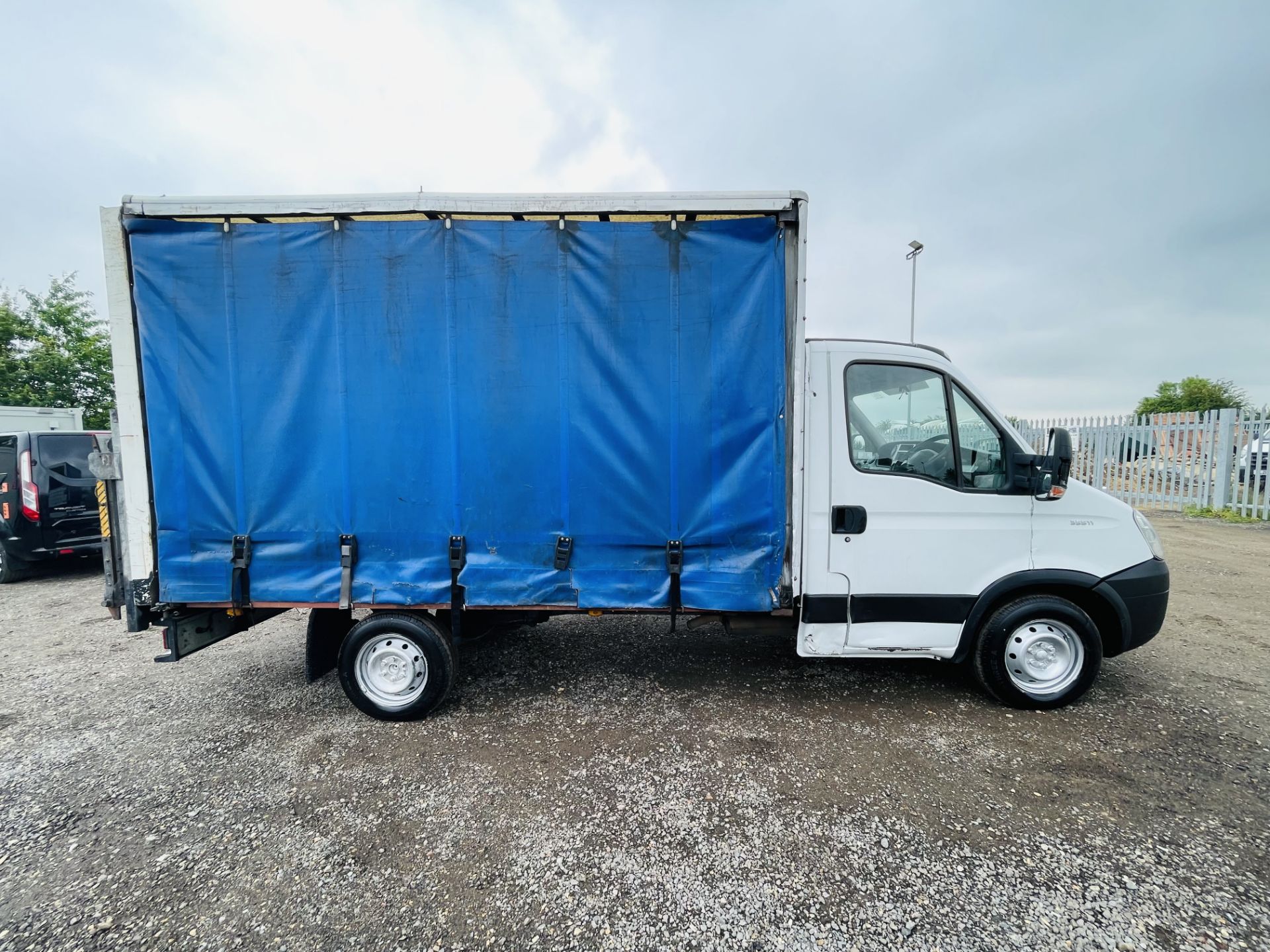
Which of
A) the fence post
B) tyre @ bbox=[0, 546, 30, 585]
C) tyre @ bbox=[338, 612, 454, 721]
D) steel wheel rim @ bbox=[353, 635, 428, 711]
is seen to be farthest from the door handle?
the fence post

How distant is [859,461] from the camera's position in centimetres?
320

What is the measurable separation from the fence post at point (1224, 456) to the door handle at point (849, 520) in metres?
12.2

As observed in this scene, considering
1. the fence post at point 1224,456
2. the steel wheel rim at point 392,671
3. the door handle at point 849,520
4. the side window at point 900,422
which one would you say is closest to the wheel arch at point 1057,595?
the side window at point 900,422

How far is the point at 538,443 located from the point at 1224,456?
14053mm

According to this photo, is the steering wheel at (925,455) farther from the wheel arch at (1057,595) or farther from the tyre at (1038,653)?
the tyre at (1038,653)

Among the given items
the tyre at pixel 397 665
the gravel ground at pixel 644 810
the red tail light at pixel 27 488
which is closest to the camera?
the gravel ground at pixel 644 810

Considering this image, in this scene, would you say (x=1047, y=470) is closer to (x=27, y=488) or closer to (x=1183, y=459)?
(x=27, y=488)

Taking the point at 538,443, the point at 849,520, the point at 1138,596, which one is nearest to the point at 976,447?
the point at 849,520

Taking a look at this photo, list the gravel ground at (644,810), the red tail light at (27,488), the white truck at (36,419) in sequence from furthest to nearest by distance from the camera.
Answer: the white truck at (36,419) → the red tail light at (27,488) → the gravel ground at (644,810)

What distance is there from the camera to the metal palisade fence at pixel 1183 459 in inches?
388

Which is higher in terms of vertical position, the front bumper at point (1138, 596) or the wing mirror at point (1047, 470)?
the wing mirror at point (1047, 470)

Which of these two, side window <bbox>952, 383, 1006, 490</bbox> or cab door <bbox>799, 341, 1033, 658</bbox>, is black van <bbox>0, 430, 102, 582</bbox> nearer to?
cab door <bbox>799, 341, 1033, 658</bbox>

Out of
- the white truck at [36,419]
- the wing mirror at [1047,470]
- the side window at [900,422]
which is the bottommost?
the wing mirror at [1047,470]

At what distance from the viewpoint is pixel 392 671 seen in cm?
339
